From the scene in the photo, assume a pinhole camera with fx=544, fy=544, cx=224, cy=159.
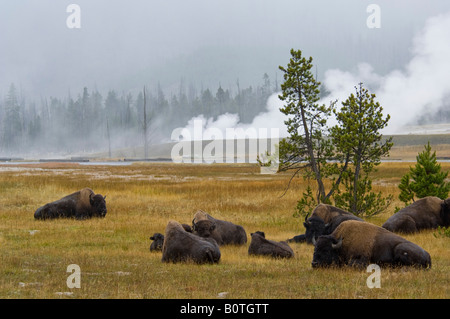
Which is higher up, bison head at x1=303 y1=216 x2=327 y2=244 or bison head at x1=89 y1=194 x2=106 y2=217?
bison head at x1=303 y1=216 x2=327 y2=244

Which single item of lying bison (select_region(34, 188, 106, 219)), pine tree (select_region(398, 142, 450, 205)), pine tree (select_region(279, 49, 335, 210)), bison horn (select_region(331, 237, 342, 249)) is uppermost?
pine tree (select_region(279, 49, 335, 210))

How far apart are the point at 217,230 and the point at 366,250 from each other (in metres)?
6.13

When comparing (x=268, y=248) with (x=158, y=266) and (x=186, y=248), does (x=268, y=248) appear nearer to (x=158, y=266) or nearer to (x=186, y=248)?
(x=186, y=248)

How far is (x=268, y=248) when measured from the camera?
592 inches

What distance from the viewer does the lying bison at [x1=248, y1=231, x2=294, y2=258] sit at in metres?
14.8

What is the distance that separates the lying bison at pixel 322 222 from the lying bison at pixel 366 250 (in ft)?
8.09

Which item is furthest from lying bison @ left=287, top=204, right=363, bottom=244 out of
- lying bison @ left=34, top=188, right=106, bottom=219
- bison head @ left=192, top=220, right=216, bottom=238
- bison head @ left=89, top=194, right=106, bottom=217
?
lying bison @ left=34, top=188, right=106, bottom=219

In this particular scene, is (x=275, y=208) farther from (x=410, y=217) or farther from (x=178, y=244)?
(x=178, y=244)

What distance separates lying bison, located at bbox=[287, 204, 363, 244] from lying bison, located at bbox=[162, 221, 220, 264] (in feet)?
10.9

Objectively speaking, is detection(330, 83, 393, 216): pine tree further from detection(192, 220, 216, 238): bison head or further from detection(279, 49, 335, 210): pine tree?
detection(192, 220, 216, 238): bison head

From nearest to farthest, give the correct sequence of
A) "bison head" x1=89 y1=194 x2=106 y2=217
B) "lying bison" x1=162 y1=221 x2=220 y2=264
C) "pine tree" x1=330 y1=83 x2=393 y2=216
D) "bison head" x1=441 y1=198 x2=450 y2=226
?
1. "lying bison" x1=162 y1=221 x2=220 y2=264
2. "bison head" x1=441 y1=198 x2=450 y2=226
3. "pine tree" x1=330 y1=83 x2=393 y2=216
4. "bison head" x1=89 y1=194 x2=106 y2=217

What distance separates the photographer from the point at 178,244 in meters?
13.9
